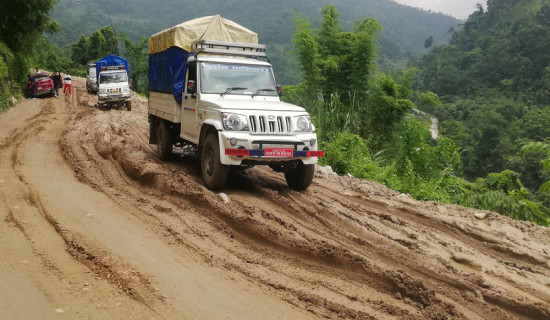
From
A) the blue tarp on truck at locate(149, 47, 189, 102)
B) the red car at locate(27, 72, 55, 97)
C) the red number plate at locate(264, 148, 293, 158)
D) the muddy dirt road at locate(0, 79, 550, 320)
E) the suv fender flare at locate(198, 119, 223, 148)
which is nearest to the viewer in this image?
the muddy dirt road at locate(0, 79, 550, 320)

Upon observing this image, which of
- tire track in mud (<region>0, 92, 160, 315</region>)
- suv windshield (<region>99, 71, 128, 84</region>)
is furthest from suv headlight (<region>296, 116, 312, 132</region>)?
suv windshield (<region>99, 71, 128, 84</region>)

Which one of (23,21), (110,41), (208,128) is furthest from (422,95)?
(110,41)

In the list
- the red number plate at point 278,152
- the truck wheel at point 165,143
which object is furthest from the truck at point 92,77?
the red number plate at point 278,152

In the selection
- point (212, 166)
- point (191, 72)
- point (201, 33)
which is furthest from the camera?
point (201, 33)

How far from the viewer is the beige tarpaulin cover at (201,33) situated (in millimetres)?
9273

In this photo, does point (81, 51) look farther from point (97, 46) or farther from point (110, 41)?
point (110, 41)

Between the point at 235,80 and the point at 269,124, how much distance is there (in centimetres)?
163

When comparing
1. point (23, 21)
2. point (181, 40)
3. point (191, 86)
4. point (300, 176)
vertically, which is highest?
point (23, 21)

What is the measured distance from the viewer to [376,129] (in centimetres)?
2034

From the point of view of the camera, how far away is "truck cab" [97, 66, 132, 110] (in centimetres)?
2347

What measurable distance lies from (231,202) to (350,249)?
2.09m

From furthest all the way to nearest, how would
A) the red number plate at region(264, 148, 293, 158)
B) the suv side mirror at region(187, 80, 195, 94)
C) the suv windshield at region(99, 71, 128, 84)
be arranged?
1. the suv windshield at region(99, 71, 128, 84)
2. the suv side mirror at region(187, 80, 195, 94)
3. the red number plate at region(264, 148, 293, 158)

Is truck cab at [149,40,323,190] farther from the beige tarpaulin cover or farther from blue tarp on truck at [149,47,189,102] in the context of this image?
the beige tarpaulin cover

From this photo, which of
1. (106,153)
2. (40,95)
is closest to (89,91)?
(40,95)
